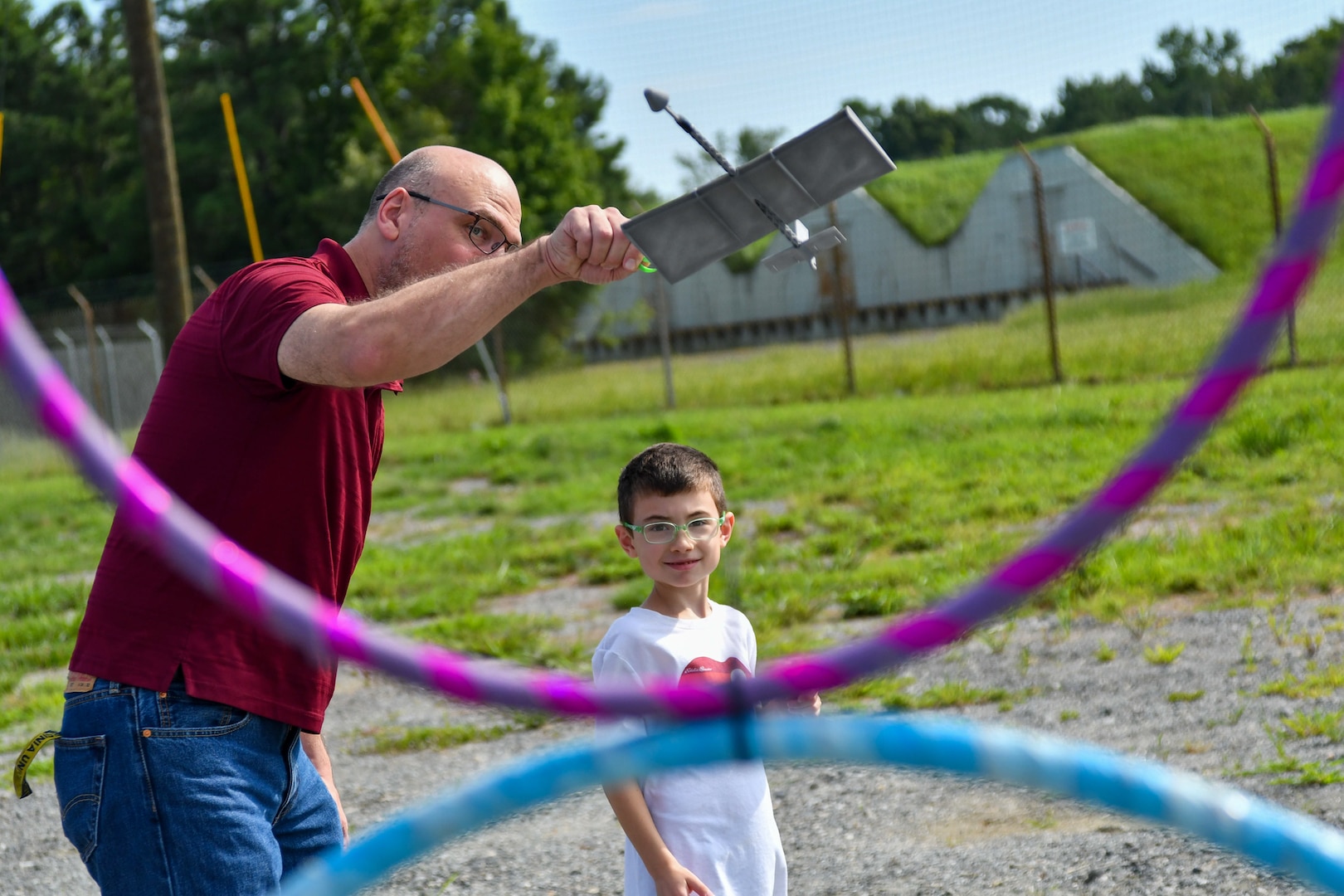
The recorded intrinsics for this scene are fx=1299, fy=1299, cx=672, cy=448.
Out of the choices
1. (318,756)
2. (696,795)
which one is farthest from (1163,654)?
(318,756)

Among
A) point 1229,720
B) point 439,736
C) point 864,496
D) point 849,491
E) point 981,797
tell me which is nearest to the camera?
point 981,797

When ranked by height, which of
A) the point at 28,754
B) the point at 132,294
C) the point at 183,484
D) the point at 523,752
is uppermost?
the point at 132,294

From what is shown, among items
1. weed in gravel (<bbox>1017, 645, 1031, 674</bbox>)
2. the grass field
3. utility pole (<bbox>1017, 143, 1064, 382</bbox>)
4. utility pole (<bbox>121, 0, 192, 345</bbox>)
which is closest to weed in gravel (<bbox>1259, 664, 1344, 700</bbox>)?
weed in gravel (<bbox>1017, 645, 1031, 674</bbox>)

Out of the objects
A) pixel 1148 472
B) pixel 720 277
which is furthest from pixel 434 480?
pixel 720 277

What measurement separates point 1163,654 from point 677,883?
3160 mm

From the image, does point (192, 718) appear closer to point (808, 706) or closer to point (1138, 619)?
point (808, 706)

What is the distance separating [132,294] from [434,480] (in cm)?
2146

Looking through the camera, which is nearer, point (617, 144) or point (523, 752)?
point (523, 752)

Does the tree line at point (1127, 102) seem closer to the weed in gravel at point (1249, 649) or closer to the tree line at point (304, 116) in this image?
the tree line at point (304, 116)

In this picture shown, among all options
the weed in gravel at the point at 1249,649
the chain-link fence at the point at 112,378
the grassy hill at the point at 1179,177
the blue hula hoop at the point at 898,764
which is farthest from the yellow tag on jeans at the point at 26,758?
the grassy hill at the point at 1179,177

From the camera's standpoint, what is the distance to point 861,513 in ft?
26.8

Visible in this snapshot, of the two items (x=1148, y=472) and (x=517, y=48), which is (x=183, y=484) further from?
(x=517, y=48)

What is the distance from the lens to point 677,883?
2.39 meters

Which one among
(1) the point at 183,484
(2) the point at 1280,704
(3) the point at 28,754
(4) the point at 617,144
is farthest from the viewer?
(4) the point at 617,144
